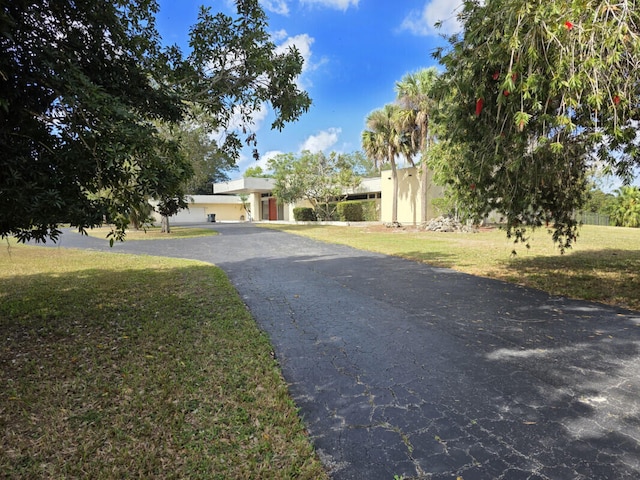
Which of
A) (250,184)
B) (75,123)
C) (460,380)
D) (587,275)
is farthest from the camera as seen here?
(250,184)

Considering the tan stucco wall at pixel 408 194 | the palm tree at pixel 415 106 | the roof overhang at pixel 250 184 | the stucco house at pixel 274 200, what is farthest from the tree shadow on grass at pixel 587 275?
the roof overhang at pixel 250 184

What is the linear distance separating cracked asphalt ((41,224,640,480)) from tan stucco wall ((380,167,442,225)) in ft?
61.4

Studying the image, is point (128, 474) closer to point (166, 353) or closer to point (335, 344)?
point (166, 353)

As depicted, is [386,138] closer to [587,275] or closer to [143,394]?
[587,275]

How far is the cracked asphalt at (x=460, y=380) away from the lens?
8.01 feet

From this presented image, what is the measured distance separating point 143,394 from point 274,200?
39.8 m

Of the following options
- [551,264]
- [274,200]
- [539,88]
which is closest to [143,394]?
[539,88]

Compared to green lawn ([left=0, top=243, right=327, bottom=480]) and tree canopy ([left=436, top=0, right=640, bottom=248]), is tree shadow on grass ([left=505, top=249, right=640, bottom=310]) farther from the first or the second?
green lawn ([left=0, top=243, right=327, bottom=480])

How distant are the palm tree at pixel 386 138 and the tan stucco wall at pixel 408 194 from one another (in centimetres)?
171

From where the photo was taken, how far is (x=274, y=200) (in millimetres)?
42469

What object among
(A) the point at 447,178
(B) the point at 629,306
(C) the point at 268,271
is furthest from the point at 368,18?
(B) the point at 629,306

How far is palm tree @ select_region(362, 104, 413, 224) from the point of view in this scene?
22.1 metres

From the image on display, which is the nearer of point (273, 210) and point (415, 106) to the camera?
point (415, 106)

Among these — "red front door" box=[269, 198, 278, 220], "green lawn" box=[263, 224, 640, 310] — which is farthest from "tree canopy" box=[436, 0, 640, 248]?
"red front door" box=[269, 198, 278, 220]
